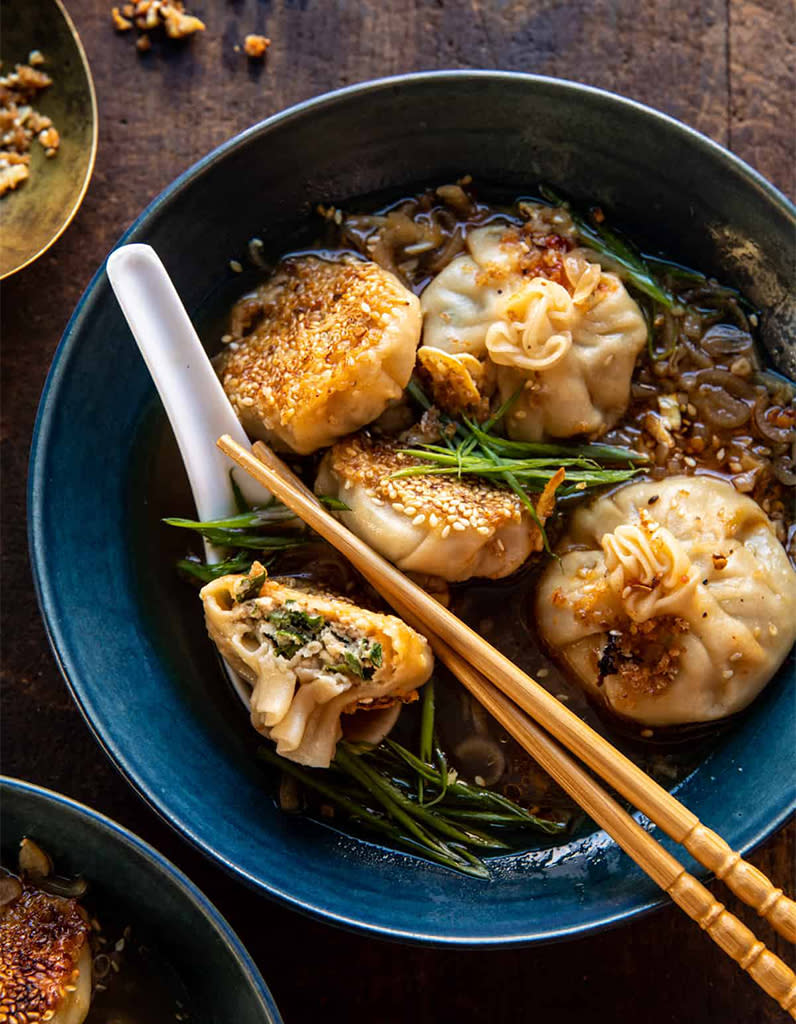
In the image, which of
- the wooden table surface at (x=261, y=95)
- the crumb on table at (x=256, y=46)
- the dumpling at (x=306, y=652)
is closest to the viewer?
the dumpling at (x=306, y=652)

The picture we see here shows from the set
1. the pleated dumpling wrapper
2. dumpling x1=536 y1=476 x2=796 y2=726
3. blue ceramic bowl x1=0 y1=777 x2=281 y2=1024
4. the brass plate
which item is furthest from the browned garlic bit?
dumpling x1=536 y1=476 x2=796 y2=726

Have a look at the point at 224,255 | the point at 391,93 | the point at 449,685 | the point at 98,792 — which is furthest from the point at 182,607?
the point at 391,93

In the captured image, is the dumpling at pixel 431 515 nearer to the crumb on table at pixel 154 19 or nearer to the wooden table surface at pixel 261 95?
the wooden table surface at pixel 261 95

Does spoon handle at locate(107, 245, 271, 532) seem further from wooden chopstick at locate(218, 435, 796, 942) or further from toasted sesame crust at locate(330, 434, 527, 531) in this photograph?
toasted sesame crust at locate(330, 434, 527, 531)

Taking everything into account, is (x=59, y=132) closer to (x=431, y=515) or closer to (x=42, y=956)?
(x=431, y=515)

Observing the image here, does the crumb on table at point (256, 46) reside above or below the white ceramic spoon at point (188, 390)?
above

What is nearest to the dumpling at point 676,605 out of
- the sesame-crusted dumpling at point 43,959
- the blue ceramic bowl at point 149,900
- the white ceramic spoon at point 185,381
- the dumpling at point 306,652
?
the dumpling at point 306,652

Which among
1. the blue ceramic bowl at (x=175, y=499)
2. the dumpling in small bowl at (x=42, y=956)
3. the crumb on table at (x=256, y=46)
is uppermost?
the crumb on table at (x=256, y=46)

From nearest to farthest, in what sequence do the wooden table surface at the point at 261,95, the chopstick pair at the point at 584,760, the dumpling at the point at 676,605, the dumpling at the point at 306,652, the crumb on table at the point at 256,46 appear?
the chopstick pair at the point at 584,760 < the dumpling at the point at 306,652 < the dumpling at the point at 676,605 < the wooden table surface at the point at 261,95 < the crumb on table at the point at 256,46
